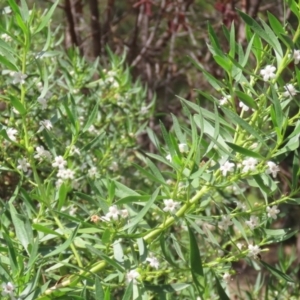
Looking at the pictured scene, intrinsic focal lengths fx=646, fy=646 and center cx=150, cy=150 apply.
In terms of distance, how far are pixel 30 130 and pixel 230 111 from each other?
2.02 ft

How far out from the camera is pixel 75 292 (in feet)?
3.17

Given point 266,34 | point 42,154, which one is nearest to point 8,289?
point 42,154

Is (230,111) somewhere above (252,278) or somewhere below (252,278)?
above

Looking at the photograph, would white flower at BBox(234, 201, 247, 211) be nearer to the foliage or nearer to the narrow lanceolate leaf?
the foliage

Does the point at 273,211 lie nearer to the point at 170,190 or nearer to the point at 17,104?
the point at 170,190

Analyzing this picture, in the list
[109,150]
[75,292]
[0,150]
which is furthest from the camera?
[109,150]

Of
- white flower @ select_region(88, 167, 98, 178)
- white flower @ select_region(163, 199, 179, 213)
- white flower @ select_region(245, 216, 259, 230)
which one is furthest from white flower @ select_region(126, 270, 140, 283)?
white flower @ select_region(88, 167, 98, 178)

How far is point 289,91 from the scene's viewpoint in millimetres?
1017

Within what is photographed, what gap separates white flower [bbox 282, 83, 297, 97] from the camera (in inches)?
39.9

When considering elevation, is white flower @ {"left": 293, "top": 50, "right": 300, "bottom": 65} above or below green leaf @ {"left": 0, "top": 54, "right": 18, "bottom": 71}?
below

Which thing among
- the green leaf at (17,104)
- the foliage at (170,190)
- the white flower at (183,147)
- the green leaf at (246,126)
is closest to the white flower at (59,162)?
the foliage at (170,190)

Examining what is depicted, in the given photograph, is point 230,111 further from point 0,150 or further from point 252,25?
point 0,150

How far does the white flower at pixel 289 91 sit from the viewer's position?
1.01 meters

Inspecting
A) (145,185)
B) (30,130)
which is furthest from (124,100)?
(30,130)
